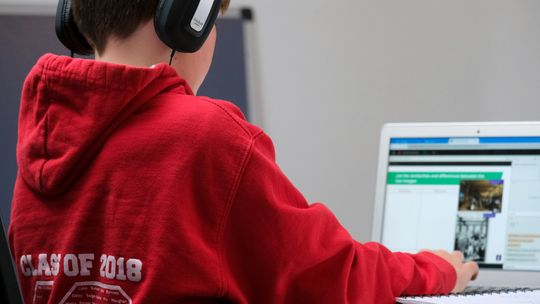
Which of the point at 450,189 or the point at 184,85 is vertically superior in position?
the point at 184,85

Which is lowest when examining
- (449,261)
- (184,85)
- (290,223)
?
(449,261)

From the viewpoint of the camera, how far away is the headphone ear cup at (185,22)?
0.94m

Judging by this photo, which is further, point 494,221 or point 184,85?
point 494,221

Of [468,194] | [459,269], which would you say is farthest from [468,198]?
[459,269]

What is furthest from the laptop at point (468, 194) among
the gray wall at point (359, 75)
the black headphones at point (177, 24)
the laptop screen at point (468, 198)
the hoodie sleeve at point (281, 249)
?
the gray wall at point (359, 75)

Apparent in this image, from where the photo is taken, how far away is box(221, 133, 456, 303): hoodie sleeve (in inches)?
33.7

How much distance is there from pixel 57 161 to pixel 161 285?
19 centimetres

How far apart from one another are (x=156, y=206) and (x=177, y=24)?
24cm

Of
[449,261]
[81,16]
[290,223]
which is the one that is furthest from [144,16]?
[449,261]

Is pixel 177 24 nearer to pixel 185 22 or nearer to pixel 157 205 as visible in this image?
pixel 185 22

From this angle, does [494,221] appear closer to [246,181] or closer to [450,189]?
[450,189]

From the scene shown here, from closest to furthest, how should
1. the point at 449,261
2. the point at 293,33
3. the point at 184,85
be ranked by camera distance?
the point at 184,85 < the point at 449,261 < the point at 293,33

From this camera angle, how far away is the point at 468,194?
1.43 metres

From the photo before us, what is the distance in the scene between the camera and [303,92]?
2.71 m
